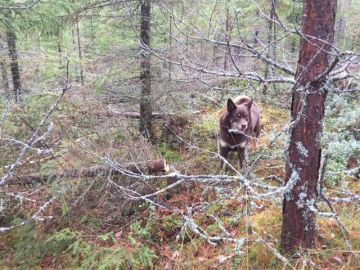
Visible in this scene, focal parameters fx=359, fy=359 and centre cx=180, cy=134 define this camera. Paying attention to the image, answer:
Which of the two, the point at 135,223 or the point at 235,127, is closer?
the point at 135,223

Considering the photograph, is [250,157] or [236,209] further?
[250,157]

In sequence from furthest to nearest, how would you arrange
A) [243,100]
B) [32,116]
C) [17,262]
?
[243,100] → [32,116] → [17,262]

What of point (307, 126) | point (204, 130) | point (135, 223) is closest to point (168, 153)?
point (204, 130)

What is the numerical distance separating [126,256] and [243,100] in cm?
422

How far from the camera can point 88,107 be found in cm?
702

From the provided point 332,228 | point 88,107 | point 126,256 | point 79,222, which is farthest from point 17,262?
point 332,228

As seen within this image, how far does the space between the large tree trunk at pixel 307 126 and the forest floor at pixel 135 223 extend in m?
0.31

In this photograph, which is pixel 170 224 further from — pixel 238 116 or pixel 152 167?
pixel 238 116

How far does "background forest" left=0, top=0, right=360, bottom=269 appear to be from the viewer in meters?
3.51

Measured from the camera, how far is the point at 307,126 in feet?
10.9

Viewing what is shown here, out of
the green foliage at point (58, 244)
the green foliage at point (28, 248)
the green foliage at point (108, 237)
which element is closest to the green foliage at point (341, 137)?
the green foliage at point (108, 237)

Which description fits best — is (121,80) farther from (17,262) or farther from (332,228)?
(332,228)

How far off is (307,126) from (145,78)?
4918mm

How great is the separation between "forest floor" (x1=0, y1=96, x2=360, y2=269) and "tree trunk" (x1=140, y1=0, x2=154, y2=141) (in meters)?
1.03
